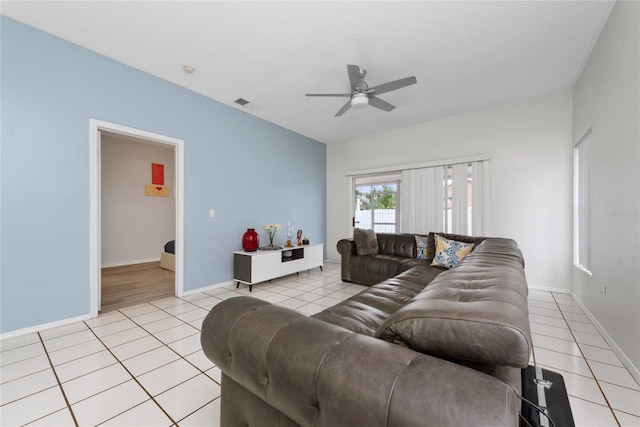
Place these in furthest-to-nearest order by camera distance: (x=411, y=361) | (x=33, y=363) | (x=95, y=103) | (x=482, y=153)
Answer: (x=482, y=153)
(x=95, y=103)
(x=33, y=363)
(x=411, y=361)

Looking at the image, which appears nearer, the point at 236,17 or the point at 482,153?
the point at 236,17

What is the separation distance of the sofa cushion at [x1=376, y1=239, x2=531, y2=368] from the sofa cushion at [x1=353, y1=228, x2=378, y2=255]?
3251mm

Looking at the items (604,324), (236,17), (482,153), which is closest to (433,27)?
(236,17)

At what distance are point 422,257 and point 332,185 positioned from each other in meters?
2.84

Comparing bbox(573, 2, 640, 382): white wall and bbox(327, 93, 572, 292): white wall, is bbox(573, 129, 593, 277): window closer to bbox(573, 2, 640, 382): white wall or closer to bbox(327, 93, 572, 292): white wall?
bbox(327, 93, 572, 292): white wall

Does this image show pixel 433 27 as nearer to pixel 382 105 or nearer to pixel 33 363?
pixel 382 105

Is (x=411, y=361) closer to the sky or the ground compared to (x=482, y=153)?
closer to the ground

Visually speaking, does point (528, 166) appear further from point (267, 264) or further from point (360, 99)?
point (267, 264)

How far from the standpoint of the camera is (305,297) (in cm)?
343

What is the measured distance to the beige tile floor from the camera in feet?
Result: 4.76

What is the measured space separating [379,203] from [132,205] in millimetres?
6018

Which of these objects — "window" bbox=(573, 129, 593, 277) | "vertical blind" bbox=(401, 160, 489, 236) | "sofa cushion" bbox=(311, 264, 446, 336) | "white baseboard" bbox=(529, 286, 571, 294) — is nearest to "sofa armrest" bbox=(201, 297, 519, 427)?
"sofa cushion" bbox=(311, 264, 446, 336)

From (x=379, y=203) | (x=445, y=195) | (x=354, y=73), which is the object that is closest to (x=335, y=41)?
(x=354, y=73)

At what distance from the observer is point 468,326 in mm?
681
